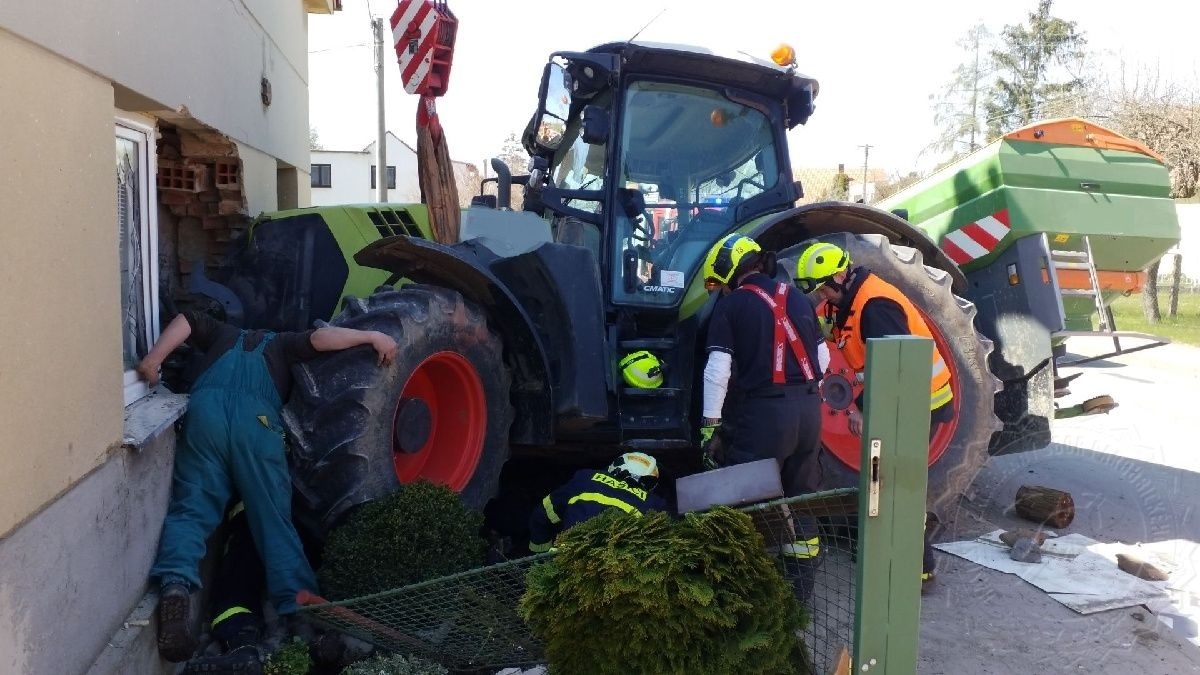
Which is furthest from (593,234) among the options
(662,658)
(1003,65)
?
(1003,65)

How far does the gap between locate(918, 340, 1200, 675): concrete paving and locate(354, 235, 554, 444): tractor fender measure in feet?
6.65

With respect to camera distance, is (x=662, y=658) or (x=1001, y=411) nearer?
(x=662, y=658)

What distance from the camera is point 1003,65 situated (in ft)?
119

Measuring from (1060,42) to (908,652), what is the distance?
3870 cm

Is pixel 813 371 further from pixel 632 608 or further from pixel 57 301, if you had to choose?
pixel 57 301

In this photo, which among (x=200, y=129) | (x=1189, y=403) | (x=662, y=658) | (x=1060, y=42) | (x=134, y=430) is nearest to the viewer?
(x=662, y=658)

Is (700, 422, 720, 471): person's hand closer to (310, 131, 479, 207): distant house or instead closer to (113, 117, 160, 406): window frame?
(113, 117, 160, 406): window frame

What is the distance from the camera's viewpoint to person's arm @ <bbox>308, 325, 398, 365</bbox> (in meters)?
3.91

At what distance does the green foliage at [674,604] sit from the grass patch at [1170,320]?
1318 cm

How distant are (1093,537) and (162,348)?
5186 mm

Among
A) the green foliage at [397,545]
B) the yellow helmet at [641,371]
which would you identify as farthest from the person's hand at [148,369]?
the yellow helmet at [641,371]

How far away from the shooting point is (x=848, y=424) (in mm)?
5172

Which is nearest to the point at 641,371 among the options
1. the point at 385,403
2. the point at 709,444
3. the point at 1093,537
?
the point at 709,444

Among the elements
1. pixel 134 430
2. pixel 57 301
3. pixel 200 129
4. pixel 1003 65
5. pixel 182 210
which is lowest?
pixel 134 430
